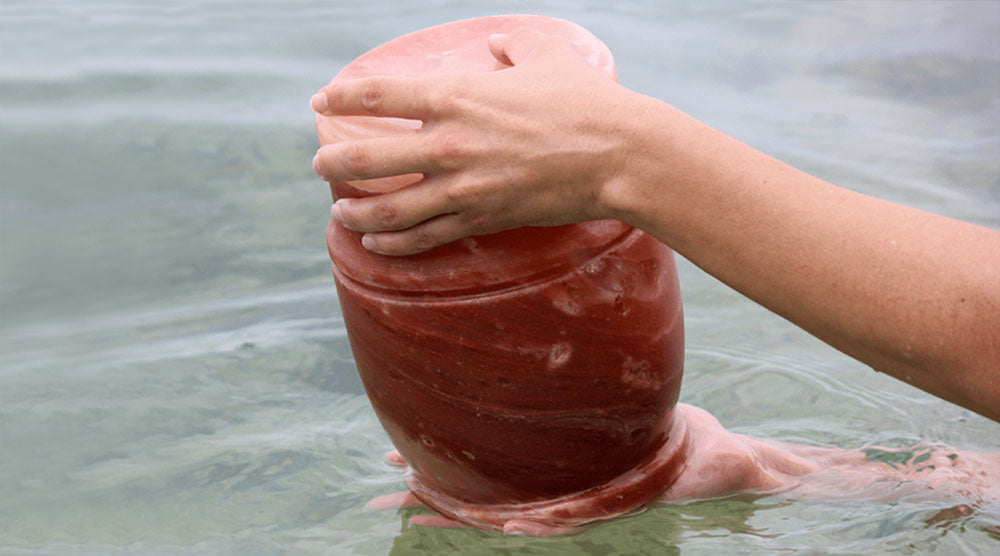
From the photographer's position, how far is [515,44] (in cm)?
185

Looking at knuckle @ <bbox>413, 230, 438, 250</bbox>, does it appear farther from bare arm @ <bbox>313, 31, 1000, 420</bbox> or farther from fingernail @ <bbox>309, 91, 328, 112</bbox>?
fingernail @ <bbox>309, 91, 328, 112</bbox>

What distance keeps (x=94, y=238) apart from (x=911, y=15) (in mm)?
4504

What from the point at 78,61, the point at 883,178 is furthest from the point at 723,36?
the point at 78,61

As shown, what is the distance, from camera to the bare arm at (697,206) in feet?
4.78

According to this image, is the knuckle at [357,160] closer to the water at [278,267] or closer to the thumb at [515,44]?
the thumb at [515,44]

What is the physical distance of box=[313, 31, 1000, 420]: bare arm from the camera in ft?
4.78

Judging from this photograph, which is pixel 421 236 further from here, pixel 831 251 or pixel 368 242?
pixel 831 251

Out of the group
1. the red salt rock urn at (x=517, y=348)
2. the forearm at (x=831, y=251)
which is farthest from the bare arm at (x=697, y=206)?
the red salt rock urn at (x=517, y=348)

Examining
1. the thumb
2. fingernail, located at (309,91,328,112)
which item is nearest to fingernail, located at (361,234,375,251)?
fingernail, located at (309,91,328,112)

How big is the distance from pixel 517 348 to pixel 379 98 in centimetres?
47

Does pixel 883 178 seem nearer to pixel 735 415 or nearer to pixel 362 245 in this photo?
pixel 735 415

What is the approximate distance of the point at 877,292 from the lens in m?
1.48

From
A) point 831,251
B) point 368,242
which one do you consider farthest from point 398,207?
point 831,251

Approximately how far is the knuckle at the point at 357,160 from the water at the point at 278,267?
0.82 meters
